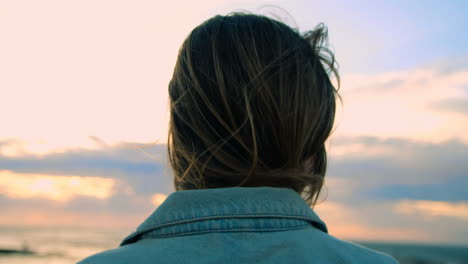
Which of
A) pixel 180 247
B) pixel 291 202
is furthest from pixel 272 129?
pixel 180 247

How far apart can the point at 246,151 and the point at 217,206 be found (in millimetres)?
215

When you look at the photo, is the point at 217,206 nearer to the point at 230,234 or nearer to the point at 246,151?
the point at 230,234

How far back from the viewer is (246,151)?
4.70ft

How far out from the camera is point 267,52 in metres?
1.54

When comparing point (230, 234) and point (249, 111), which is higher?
point (249, 111)

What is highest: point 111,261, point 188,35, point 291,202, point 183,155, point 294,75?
point 188,35

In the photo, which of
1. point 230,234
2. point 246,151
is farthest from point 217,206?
point 246,151

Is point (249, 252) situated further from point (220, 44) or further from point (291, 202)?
point (220, 44)

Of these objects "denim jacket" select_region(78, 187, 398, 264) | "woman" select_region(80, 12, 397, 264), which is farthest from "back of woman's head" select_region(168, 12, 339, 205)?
"denim jacket" select_region(78, 187, 398, 264)

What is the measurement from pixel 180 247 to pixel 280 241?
0.25m

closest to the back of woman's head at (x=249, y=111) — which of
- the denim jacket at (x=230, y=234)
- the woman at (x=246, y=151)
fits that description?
the woman at (x=246, y=151)

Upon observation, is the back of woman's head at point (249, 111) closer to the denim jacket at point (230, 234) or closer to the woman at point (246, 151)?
the woman at point (246, 151)

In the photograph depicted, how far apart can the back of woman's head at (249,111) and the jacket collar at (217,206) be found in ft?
0.30

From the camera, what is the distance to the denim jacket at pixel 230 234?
122 centimetres
